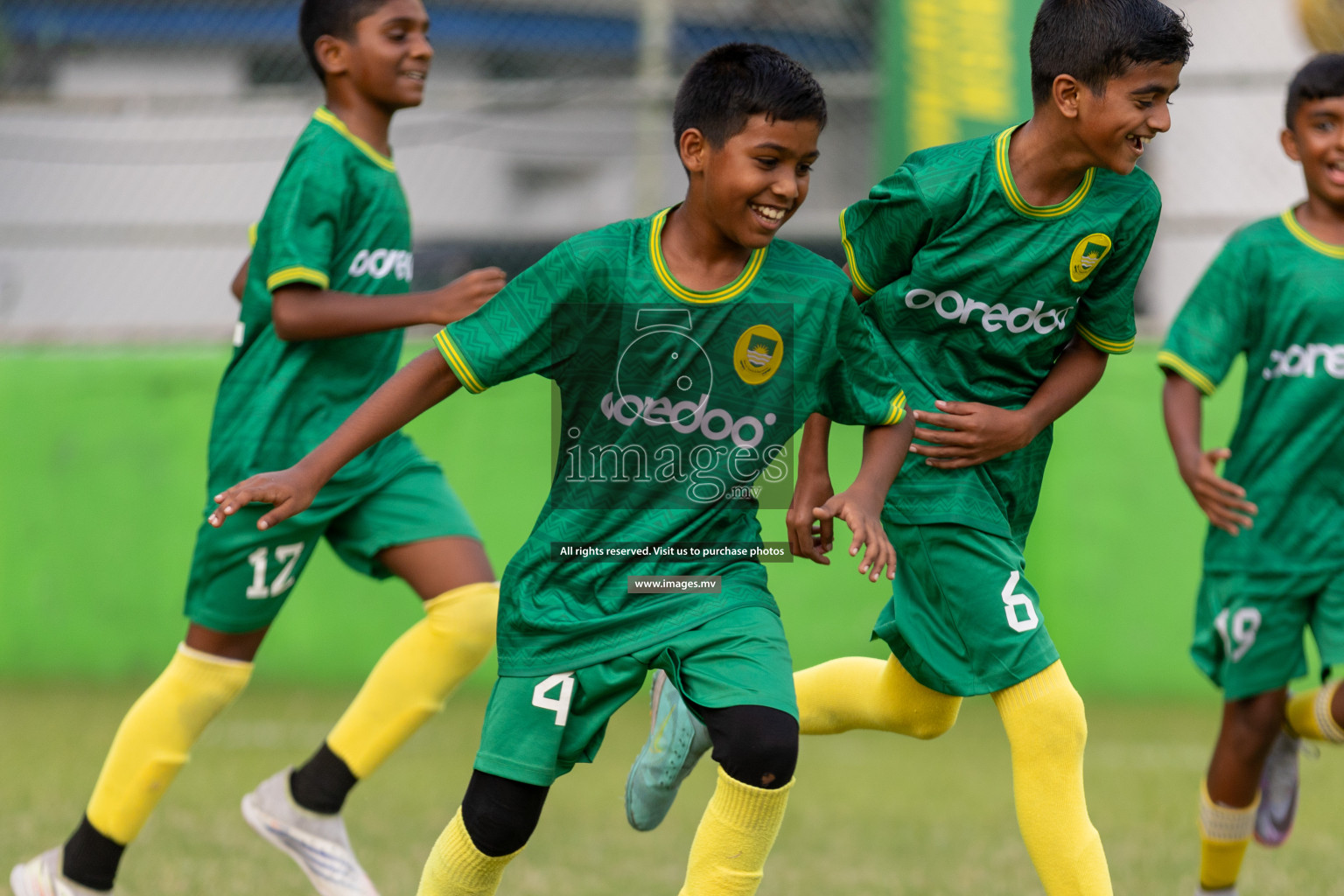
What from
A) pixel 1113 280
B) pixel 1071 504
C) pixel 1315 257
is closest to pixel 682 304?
pixel 1113 280

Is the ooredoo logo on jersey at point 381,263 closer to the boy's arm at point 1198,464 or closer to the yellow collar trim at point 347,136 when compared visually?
the yellow collar trim at point 347,136

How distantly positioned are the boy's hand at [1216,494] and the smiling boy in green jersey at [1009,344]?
49 cm

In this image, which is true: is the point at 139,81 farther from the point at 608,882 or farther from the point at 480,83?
the point at 608,882

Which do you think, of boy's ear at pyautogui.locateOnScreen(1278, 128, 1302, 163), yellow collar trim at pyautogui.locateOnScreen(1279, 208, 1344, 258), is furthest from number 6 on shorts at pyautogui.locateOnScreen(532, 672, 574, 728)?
boy's ear at pyautogui.locateOnScreen(1278, 128, 1302, 163)

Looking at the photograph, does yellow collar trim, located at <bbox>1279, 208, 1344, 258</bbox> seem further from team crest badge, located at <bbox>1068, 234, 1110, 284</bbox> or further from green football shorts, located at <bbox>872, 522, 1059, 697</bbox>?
green football shorts, located at <bbox>872, 522, 1059, 697</bbox>

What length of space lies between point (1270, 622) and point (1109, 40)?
1.58 metres

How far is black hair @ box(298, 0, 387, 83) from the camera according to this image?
379cm

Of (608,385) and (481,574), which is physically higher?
(608,385)

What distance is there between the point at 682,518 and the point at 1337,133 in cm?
197

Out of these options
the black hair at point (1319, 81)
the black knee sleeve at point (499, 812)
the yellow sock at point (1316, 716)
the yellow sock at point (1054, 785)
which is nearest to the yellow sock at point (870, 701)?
the yellow sock at point (1054, 785)

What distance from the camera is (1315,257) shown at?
378cm

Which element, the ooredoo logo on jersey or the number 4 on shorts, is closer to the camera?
the number 4 on shorts

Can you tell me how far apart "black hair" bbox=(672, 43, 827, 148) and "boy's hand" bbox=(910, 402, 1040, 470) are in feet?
2.14

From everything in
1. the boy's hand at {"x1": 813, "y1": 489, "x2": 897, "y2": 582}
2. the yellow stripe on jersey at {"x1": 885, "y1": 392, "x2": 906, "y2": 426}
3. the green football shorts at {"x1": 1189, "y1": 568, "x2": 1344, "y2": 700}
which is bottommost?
the green football shorts at {"x1": 1189, "y1": 568, "x2": 1344, "y2": 700}
